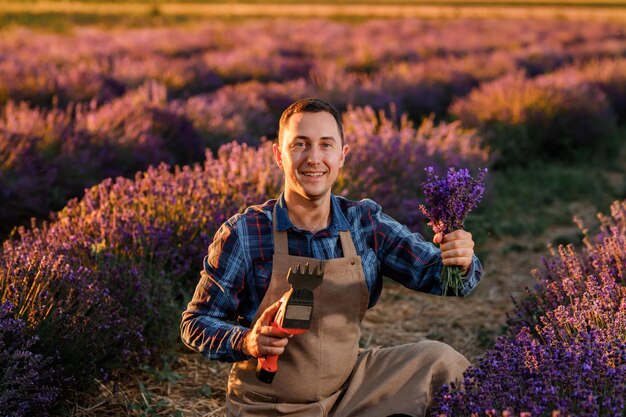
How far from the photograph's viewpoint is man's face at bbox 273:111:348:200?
2.76 meters

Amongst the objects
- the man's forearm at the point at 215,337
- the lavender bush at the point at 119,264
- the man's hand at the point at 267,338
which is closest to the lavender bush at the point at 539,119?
the lavender bush at the point at 119,264

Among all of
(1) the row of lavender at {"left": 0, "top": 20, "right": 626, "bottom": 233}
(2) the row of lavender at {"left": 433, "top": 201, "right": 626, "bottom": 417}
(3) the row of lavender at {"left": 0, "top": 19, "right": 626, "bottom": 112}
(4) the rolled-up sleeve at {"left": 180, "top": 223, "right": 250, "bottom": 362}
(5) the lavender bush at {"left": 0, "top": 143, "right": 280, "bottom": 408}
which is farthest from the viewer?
(3) the row of lavender at {"left": 0, "top": 19, "right": 626, "bottom": 112}

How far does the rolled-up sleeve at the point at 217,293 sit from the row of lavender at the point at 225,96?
3177mm

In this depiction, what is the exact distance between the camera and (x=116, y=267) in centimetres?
386

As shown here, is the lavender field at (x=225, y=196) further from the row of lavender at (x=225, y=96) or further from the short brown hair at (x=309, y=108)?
the short brown hair at (x=309, y=108)

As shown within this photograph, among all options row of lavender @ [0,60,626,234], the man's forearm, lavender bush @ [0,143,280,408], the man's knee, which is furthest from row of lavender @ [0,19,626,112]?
the man's knee

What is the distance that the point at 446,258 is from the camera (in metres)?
2.70

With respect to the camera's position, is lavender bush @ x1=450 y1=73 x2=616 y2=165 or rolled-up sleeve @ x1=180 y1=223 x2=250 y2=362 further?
lavender bush @ x1=450 y1=73 x2=616 y2=165

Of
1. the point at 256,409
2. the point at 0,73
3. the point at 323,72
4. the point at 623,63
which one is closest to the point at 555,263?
the point at 256,409

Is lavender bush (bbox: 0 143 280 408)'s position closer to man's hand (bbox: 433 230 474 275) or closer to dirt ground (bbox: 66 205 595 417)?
dirt ground (bbox: 66 205 595 417)

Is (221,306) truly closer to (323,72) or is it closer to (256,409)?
(256,409)

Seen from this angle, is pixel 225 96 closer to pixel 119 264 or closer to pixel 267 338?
pixel 119 264

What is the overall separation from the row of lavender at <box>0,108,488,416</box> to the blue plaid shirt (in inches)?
24.4

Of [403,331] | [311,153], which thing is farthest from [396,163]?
[311,153]
